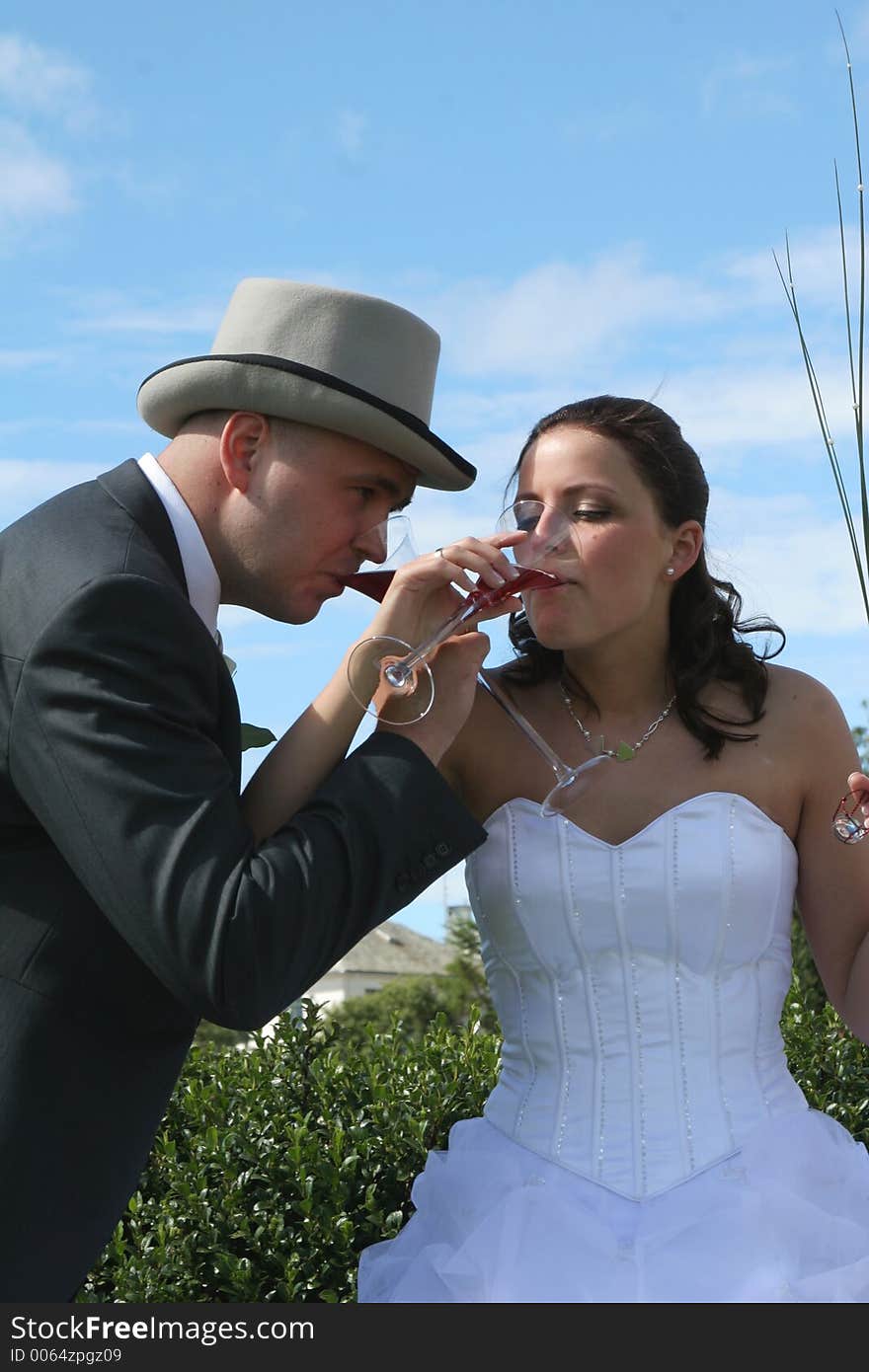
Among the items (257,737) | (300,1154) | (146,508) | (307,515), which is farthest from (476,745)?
(146,508)

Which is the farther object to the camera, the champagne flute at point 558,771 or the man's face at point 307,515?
the champagne flute at point 558,771

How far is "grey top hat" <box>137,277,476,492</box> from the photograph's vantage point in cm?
295

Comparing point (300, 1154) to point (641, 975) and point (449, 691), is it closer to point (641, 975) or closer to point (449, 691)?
point (641, 975)

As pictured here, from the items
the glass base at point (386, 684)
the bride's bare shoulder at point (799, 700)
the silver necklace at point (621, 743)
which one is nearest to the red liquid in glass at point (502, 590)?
the glass base at point (386, 684)

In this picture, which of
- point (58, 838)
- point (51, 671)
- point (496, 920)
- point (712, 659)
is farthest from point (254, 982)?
point (712, 659)

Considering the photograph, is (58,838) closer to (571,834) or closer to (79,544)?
(79,544)

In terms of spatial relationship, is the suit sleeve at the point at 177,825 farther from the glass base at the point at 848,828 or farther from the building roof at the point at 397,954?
the building roof at the point at 397,954

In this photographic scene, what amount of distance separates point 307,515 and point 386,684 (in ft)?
1.33

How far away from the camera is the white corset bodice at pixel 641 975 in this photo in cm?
369

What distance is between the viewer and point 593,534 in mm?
3848

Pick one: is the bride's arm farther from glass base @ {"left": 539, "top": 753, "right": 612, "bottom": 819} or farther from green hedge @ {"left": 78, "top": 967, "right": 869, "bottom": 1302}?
green hedge @ {"left": 78, "top": 967, "right": 869, "bottom": 1302}

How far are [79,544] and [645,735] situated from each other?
199cm

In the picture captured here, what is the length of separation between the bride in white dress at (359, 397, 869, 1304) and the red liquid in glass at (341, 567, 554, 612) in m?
0.41

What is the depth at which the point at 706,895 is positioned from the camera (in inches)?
150
